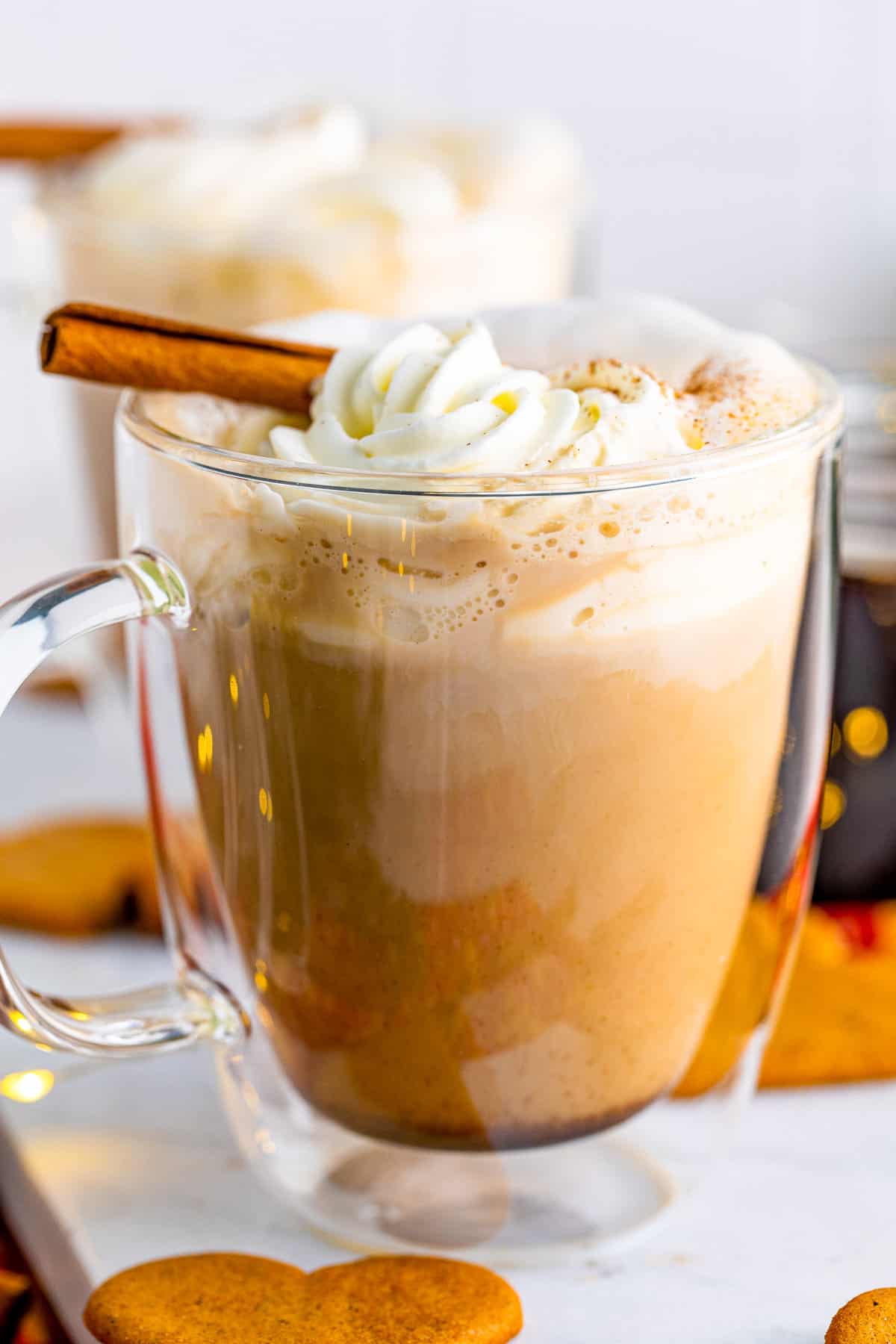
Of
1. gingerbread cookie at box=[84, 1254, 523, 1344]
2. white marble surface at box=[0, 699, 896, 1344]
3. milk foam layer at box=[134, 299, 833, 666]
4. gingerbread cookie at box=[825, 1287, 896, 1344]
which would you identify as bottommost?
white marble surface at box=[0, 699, 896, 1344]

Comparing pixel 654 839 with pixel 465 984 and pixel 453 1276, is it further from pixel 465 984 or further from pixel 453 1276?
pixel 453 1276

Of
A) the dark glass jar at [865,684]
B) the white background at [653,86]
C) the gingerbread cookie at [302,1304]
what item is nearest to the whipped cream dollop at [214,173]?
the dark glass jar at [865,684]

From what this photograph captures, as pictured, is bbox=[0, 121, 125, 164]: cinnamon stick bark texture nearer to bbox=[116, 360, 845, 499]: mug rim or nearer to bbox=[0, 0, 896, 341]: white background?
bbox=[116, 360, 845, 499]: mug rim

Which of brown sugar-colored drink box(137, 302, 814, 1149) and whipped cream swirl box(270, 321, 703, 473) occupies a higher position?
whipped cream swirl box(270, 321, 703, 473)

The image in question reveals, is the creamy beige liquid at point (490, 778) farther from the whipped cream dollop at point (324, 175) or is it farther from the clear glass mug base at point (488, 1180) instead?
the whipped cream dollop at point (324, 175)

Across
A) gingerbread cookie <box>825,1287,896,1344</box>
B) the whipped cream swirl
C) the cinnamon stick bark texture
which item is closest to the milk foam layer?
the whipped cream swirl

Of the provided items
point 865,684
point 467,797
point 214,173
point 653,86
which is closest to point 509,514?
point 467,797

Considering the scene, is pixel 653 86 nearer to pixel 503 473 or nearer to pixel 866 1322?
pixel 503 473

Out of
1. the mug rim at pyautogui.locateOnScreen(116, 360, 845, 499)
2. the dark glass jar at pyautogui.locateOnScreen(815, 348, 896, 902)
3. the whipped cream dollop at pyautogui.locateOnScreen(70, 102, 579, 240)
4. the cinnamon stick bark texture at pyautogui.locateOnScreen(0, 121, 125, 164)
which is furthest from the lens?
the cinnamon stick bark texture at pyautogui.locateOnScreen(0, 121, 125, 164)
